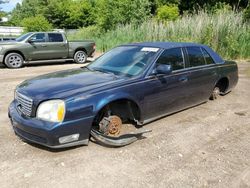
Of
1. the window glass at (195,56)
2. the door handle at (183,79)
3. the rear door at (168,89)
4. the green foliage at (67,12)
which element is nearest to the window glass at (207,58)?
the window glass at (195,56)

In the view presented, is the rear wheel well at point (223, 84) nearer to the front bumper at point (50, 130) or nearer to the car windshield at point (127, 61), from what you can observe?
the car windshield at point (127, 61)

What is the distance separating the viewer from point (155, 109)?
197 inches

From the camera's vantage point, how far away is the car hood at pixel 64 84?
4039 millimetres

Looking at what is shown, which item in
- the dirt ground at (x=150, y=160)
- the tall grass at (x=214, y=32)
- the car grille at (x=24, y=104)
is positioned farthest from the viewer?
the tall grass at (x=214, y=32)

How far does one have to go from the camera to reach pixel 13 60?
1290cm

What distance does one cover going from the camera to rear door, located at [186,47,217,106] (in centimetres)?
576

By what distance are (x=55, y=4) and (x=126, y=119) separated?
182 feet

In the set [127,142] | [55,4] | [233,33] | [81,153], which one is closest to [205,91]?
[127,142]

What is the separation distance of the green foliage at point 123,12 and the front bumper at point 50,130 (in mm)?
18881

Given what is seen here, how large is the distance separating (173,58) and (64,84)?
2.18 metres

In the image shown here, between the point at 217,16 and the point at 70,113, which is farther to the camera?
the point at 217,16

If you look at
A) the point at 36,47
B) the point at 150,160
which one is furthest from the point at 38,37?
the point at 150,160

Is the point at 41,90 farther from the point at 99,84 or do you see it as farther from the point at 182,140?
the point at 182,140

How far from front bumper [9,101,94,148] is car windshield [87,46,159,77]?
130 cm
